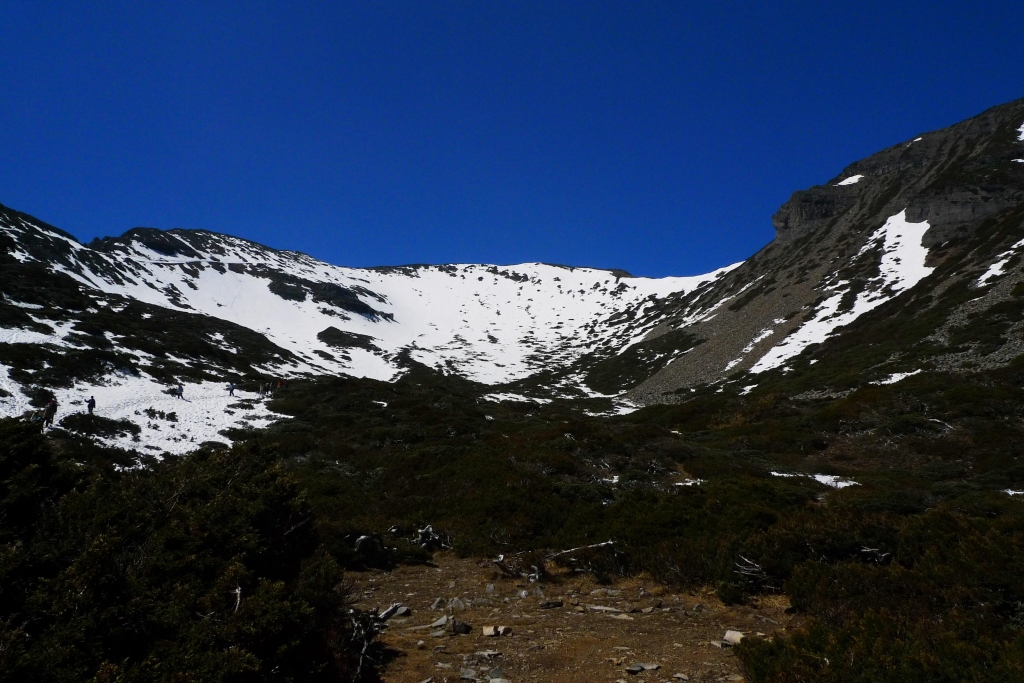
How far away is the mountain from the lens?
3328 cm

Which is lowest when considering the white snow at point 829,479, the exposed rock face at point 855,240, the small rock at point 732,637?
the small rock at point 732,637

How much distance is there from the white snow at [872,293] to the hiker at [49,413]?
172ft

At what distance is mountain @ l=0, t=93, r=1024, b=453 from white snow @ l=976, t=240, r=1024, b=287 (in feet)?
1.85

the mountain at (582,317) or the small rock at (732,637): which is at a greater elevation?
the mountain at (582,317)

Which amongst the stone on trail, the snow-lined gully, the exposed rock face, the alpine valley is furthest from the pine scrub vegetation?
the exposed rock face

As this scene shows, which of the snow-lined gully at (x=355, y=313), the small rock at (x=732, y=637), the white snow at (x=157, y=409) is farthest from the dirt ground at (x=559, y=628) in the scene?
the snow-lined gully at (x=355, y=313)

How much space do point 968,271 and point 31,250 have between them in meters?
127

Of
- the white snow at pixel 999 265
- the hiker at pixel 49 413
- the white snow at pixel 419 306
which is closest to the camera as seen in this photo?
the hiker at pixel 49 413

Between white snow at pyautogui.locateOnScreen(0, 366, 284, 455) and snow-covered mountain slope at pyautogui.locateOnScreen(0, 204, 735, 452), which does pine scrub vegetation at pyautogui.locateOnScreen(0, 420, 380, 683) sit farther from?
snow-covered mountain slope at pyautogui.locateOnScreen(0, 204, 735, 452)

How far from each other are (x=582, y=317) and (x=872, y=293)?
8896 cm

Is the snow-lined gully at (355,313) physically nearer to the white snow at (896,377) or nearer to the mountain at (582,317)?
the mountain at (582,317)

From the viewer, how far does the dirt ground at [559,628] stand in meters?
6.34

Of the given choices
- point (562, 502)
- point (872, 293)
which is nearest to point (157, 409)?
point (562, 502)

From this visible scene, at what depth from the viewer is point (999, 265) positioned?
4384 cm
